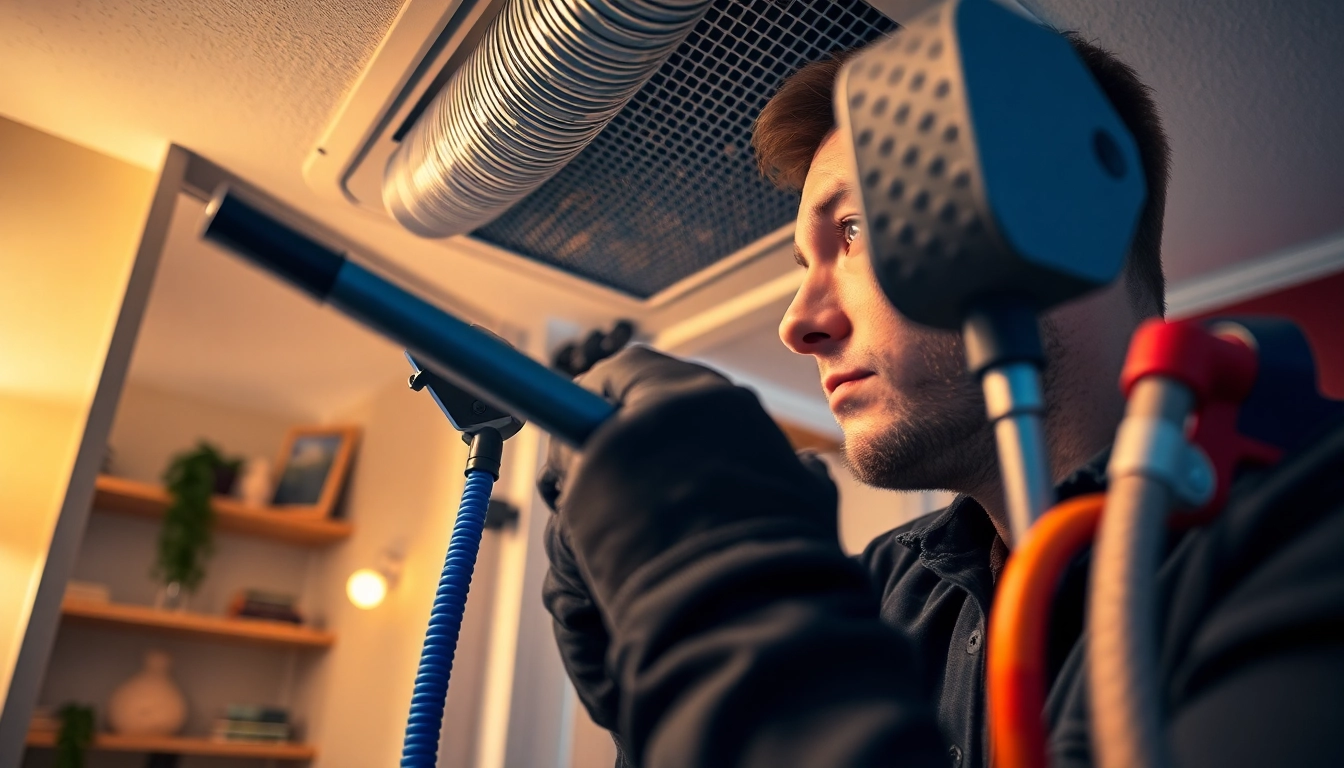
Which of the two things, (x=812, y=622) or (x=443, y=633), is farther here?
Result: (x=443, y=633)

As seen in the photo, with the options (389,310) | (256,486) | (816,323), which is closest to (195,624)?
(256,486)

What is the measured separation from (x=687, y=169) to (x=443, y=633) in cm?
91

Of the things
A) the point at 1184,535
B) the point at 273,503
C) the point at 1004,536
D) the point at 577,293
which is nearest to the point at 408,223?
the point at 577,293

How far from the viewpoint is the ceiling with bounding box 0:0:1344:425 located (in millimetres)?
1101

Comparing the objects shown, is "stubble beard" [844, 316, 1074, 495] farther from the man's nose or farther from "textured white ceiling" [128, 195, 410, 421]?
"textured white ceiling" [128, 195, 410, 421]

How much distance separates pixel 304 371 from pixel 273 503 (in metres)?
0.48

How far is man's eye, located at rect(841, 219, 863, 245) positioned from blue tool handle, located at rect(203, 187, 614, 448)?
51 cm

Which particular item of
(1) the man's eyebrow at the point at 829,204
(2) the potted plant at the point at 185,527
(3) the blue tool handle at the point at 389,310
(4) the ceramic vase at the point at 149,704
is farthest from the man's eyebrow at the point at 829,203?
(4) the ceramic vase at the point at 149,704

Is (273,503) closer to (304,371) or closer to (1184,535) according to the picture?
(304,371)

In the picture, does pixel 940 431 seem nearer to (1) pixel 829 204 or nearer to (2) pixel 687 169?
(1) pixel 829 204

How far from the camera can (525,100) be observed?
996 mm

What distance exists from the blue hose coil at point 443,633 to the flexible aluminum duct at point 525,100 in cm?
53

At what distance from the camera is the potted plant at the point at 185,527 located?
2.54m

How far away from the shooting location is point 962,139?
1.00ft
